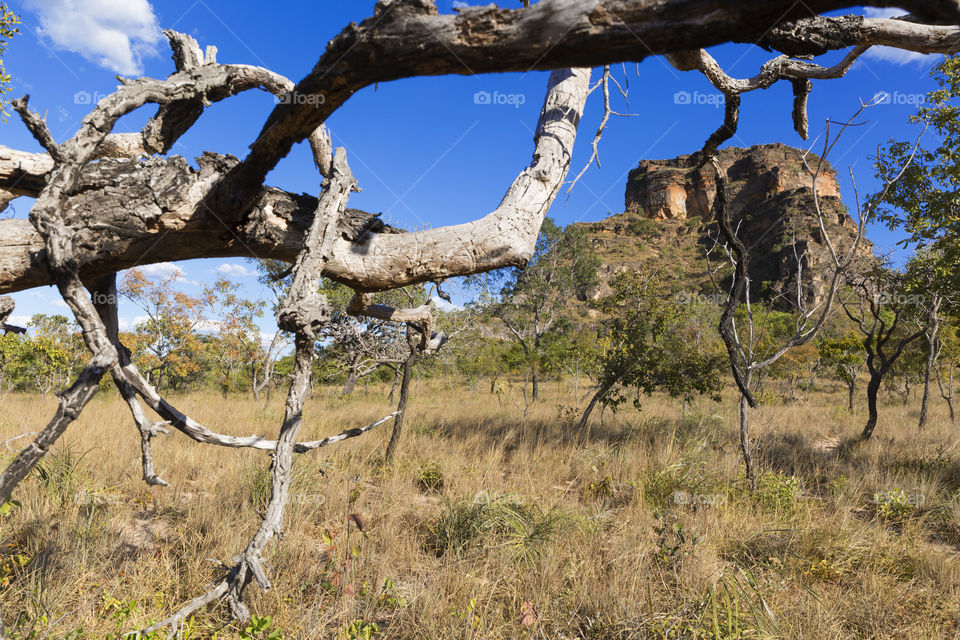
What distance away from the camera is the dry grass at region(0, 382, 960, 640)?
2512 millimetres

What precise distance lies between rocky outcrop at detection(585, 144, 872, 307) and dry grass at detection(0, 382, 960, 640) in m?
59.7

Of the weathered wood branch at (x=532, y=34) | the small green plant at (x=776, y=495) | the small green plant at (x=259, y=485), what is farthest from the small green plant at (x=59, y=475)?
the small green plant at (x=776, y=495)

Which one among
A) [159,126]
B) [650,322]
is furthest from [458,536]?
[650,322]

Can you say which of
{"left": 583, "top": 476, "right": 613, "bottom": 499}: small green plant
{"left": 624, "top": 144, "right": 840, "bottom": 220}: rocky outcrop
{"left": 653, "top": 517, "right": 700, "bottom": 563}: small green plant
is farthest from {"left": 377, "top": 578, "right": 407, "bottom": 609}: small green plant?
{"left": 624, "top": 144, "right": 840, "bottom": 220}: rocky outcrop

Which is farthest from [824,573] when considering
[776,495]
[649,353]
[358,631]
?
[649,353]

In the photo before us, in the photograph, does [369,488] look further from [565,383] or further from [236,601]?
Result: [565,383]

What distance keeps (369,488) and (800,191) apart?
265 ft

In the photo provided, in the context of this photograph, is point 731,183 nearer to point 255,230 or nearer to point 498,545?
point 498,545

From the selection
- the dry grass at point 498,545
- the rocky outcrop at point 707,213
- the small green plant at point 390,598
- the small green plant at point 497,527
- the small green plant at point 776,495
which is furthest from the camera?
the rocky outcrop at point 707,213

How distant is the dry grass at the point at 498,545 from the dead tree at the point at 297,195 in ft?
3.96

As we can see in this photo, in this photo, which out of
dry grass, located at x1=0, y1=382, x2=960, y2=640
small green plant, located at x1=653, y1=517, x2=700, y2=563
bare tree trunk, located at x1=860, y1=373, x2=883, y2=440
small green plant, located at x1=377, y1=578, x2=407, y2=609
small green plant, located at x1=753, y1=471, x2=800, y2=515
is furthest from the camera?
bare tree trunk, located at x1=860, y1=373, x2=883, y2=440

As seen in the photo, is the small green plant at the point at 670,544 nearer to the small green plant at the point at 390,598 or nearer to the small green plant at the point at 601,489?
the small green plant at the point at 601,489

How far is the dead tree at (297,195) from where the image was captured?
1.06m

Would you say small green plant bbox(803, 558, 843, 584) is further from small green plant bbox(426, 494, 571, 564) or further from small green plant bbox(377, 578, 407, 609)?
small green plant bbox(377, 578, 407, 609)
